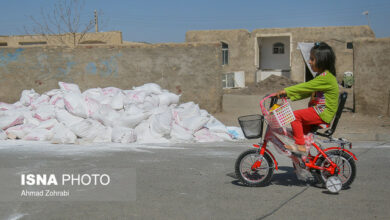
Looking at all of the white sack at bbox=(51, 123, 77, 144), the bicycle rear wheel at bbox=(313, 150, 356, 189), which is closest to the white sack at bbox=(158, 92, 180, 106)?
the white sack at bbox=(51, 123, 77, 144)

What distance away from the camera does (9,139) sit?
905 cm

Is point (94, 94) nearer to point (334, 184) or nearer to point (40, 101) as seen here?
point (40, 101)

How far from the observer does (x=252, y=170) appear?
16.4ft

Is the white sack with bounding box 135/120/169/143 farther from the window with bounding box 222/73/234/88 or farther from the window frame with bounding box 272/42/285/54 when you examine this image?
the window frame with bounding box 272/42/285/54

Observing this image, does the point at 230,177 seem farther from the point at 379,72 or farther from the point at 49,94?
the point at 379,72

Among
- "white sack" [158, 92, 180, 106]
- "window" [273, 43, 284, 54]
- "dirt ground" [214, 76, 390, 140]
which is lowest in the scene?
"dirt ground" [214, 76, 390, 140]

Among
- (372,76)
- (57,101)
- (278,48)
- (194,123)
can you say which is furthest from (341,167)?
(278,48)

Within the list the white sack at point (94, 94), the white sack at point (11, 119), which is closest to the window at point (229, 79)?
the white sack at point (94, 94)

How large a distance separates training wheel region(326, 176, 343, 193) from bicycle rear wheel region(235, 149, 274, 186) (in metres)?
0.64

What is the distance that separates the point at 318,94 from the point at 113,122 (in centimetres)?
517

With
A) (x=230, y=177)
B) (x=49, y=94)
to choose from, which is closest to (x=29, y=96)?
(x=49, y=94)

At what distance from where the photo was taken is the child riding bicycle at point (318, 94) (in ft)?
15.4

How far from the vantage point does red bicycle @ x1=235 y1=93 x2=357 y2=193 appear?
471 centimetres

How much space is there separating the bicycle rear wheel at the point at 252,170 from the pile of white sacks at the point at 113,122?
363 cm
